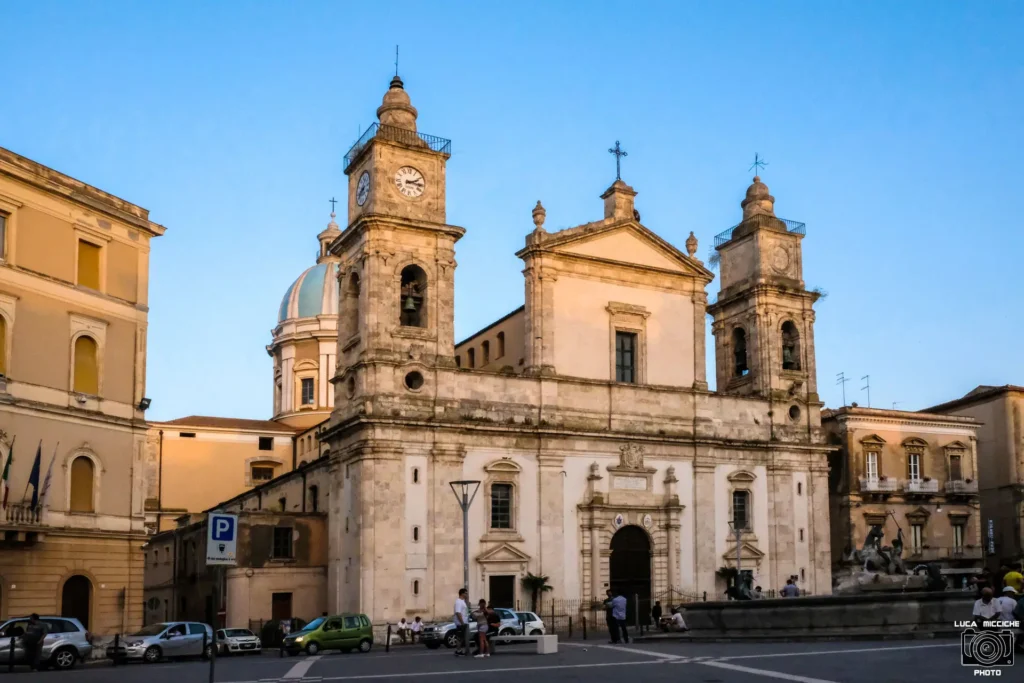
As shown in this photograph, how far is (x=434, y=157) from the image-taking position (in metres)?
43.2

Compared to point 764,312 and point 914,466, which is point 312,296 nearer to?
point 764,312

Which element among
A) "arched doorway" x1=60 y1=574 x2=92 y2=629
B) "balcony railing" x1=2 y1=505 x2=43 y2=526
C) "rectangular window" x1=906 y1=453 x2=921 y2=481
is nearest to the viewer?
"balcony railing" x1=2 y1=505 x2=43 y2=526

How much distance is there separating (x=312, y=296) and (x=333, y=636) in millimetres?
39088

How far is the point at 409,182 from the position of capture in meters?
42.7

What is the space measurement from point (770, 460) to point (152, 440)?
3086cm

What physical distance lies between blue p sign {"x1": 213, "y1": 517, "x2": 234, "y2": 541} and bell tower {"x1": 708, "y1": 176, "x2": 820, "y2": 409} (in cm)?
3489

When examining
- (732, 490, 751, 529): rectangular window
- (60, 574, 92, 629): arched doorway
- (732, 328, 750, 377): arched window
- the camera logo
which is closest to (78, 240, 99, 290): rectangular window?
(60, 574, 92, 629): arched doorway

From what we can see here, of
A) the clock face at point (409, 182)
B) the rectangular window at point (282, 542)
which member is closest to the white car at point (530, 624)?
the rectangular window at point (282, 542)

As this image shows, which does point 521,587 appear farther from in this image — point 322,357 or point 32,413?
point 322,357

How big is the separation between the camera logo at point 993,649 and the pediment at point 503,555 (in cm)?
2364

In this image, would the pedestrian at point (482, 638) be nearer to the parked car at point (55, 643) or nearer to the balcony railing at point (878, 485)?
the parked car at point (55, 643)

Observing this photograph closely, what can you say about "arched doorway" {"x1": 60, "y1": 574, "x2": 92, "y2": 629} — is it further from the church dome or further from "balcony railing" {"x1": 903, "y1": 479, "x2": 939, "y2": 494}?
"balcony railing" {"x1": 903, "y1": 479, "x2": 939, "y2": 494}

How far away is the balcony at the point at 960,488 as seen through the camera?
188 feet

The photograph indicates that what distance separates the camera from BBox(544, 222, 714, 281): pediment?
4494 cm
